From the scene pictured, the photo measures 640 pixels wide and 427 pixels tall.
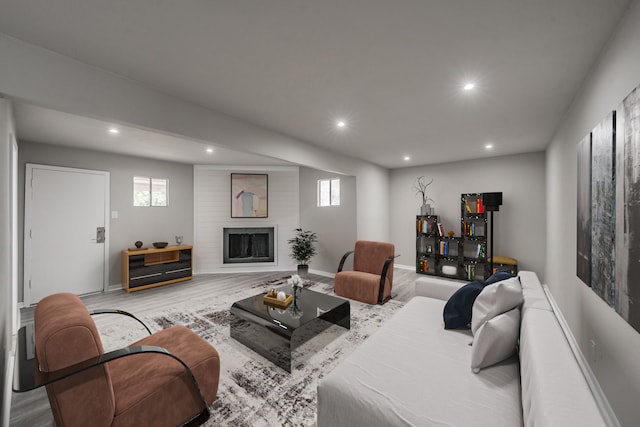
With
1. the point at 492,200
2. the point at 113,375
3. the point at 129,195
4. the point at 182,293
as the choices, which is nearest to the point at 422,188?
the point at 492,200

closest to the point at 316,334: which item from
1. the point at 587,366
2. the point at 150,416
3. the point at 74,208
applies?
the point at 150,416

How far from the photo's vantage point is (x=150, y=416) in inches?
59.1

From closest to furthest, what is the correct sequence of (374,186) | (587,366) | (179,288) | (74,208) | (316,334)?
(587,366) < (316,334) < (74,208) < (179,288) < (374,186)

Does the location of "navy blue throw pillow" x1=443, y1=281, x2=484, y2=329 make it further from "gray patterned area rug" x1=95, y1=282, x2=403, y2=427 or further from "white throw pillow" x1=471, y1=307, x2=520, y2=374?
"gray patterned area rug" x1=95, y1=282, x2=403, y2=427

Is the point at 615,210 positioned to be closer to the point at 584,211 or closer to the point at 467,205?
the point at 584,211

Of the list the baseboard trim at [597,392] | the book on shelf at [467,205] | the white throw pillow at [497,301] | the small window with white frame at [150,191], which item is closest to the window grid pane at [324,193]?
the book on shelf at [467,205]

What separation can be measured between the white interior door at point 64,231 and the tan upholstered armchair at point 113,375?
11.2 feet

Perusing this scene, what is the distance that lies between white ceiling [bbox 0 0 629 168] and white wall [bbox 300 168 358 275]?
93.4 inches

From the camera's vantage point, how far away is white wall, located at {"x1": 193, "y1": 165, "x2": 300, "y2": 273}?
231 inches

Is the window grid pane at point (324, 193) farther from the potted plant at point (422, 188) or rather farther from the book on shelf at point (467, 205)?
the book on shelf at point (467, 205)

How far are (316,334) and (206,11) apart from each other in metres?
2.95

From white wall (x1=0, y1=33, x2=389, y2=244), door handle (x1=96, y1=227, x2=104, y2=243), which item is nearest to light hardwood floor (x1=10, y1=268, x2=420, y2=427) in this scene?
door handle (x1=96, y1=227, x2=104, y2=243)

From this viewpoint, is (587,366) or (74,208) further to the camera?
(74,208)

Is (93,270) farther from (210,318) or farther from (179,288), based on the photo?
(210,318)
